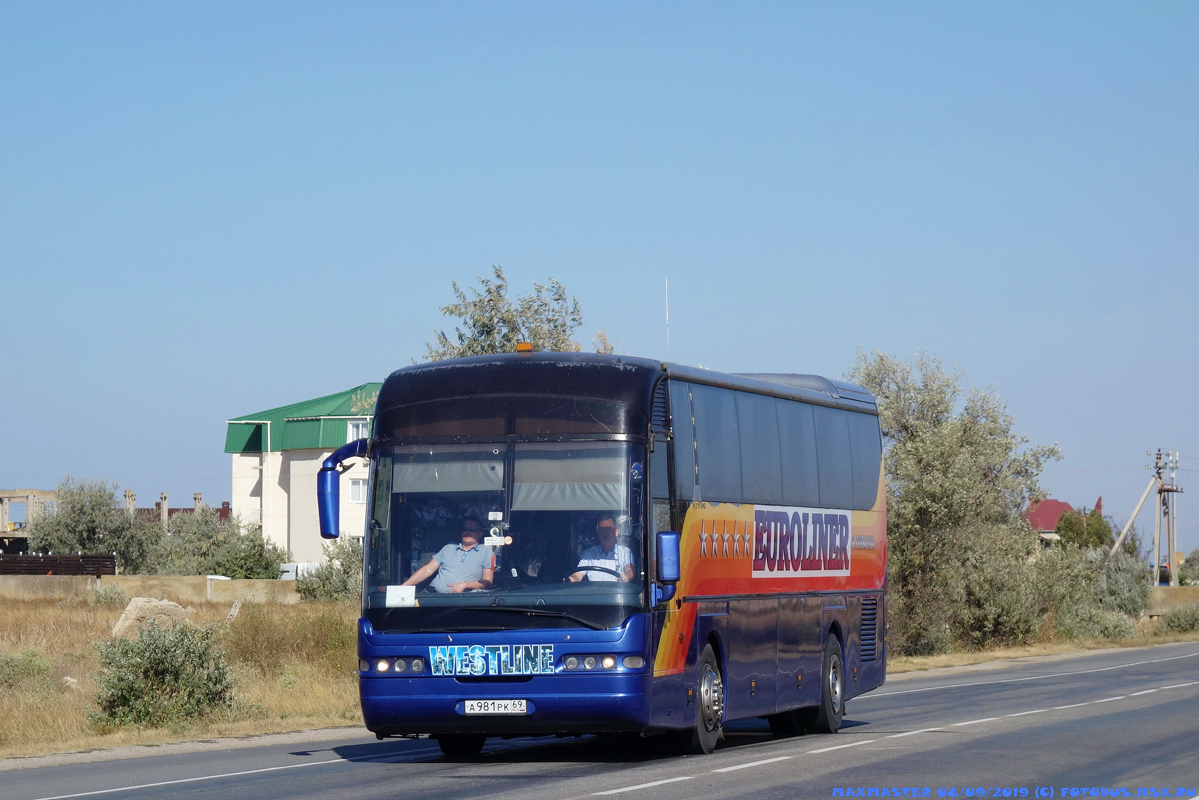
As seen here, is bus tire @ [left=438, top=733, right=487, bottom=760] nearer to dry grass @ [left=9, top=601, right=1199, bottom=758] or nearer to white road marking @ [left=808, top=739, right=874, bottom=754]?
white road marking @ [left=808, top=739, right=874, bottom=754]

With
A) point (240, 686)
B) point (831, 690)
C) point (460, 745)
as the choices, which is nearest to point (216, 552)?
point (240, 686)

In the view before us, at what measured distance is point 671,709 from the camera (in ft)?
43.6

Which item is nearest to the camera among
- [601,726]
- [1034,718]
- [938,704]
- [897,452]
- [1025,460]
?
[601,726]

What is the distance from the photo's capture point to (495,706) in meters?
12.8

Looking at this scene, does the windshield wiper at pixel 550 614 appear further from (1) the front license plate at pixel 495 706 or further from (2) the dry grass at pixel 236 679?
(2) the dry grass at pixel 236 679

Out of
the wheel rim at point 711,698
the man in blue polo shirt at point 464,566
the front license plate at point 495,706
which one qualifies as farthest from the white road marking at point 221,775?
the wheel rim at point 711,698

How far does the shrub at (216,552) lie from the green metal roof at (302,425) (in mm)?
7037

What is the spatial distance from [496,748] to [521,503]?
435 centimetres

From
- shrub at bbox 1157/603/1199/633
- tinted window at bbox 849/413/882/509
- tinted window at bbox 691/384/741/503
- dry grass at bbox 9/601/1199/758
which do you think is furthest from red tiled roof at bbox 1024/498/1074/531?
tinted window at bbox 691/384/741/503

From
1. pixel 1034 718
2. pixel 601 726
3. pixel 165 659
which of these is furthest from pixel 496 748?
pixel 1034 718

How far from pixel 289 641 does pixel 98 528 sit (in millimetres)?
60713

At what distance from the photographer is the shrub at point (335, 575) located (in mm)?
48500

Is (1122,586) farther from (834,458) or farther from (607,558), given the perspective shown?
(607,558)

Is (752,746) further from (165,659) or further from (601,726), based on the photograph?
(165,659)
